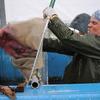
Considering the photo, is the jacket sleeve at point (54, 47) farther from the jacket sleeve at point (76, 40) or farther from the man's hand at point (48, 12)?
the man's hand at point (48, 12)

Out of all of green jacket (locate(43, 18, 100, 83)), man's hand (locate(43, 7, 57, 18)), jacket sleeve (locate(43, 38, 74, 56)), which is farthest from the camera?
jacket sleeve (locate(43, 38, 74, 56))

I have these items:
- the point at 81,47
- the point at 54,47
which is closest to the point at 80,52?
the point at 81,47

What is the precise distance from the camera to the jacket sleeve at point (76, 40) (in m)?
2.01

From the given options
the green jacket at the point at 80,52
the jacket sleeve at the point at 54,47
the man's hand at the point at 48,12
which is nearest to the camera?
the man's hand at the point at 48,12

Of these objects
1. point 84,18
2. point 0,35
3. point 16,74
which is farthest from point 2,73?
point 84,18

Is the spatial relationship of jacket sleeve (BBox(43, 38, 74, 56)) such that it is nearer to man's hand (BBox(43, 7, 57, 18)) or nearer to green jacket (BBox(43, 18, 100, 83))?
green jacket (BBox(43, 18, 100, 83))

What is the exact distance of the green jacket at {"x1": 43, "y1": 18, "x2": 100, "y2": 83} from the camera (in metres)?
2.04

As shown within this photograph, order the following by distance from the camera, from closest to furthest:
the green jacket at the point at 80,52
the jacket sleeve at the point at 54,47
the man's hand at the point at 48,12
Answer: the man's hand at the point at 48,12 < the green jacket at the point at 80,52 < the jacket sleeve at the point at 54,47

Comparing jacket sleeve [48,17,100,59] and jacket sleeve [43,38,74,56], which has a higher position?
jacket sleeve [48,17,100,59]

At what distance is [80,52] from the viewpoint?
2168mm

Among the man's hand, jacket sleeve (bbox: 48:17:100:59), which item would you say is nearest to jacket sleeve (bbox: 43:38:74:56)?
jacket sleeve (bbox: 48:17:100:59)

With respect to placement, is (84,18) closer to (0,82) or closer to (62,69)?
(62,69)

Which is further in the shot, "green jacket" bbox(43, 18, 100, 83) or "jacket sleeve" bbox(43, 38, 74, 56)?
"jacket sleeve" bbox(43, 38, 74, 56)

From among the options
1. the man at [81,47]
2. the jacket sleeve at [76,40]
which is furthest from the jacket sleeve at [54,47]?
the jacket sleeve at [76,40]
